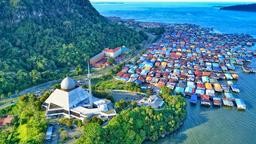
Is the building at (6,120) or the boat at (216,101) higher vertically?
the boat at (216,101)

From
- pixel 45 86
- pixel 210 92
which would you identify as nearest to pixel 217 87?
pixel 210 92

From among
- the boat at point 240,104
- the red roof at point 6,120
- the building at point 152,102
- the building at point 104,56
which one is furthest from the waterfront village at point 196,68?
the red roof at point 6,120

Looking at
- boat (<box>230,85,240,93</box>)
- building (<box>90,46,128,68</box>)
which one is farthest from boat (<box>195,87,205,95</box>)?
building (<box>90,46,128,68</box>)

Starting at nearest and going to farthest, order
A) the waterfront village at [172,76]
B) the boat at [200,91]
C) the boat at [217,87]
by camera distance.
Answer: the waterfront village at [172,76] → the boat at [200,91] → the boat at [217,87]

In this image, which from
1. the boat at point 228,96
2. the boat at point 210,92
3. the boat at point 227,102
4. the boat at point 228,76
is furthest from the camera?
the boat at point 228,76

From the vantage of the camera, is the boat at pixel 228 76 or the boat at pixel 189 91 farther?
the boat at pixel 228 76

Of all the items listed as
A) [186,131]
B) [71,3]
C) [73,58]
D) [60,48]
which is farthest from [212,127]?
[71,3]

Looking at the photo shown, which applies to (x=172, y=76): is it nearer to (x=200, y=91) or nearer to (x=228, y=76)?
(x=200, y=91)

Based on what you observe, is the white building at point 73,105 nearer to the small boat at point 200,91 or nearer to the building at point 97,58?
the small boat at point 200,91
